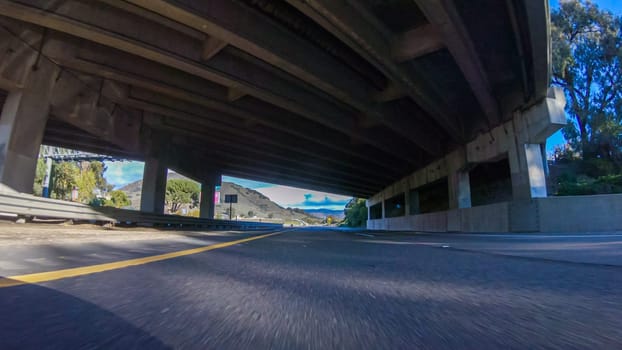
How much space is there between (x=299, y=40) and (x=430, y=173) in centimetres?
1626

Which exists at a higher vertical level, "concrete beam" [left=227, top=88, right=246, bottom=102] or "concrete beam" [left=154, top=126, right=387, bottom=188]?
"concrete beam" [left=227, top=88, right=246, bottom=102]

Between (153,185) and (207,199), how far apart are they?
8.11 meters

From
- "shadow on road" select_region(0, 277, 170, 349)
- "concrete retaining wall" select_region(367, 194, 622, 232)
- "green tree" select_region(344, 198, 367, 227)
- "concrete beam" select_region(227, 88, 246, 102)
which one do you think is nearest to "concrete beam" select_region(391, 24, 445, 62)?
"concrete beam" select_region(227, 88, 246, 102)

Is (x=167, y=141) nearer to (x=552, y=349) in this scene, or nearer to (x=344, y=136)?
(x=344, y=136)

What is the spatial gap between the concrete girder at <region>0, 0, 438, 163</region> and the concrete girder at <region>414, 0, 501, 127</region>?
6011 mm

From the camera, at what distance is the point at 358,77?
42.4 feet

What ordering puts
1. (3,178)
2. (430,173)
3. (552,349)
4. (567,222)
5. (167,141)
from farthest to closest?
1. (430,173)
2. (167,141)
3. (567,222)
4. (3,178)
5. (552,349)

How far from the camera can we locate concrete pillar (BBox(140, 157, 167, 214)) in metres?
20.2

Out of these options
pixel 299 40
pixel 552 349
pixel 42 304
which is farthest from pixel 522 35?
pixel 42 304

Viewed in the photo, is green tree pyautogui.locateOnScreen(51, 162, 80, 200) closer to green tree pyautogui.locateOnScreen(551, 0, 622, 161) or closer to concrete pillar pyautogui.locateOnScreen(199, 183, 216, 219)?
concrete pillar pyautogui.locateOnScreen(199, 183, 216, 219)

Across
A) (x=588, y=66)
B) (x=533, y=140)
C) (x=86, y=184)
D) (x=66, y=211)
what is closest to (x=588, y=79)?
(x=588, y=66)

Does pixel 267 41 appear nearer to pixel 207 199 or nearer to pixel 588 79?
pixel 207 199

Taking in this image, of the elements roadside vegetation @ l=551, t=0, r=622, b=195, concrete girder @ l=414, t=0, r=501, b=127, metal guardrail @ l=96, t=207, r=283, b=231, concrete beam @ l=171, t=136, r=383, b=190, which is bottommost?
metal guardrail @ l=96, t=207, r=283, b=231

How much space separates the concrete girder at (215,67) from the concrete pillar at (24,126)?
315 centimetres
